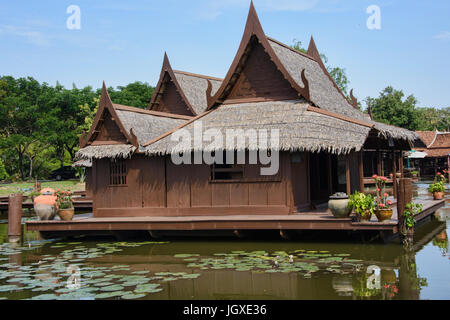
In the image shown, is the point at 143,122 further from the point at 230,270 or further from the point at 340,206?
the point at 230,270

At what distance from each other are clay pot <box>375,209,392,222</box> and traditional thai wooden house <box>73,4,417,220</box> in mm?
1469

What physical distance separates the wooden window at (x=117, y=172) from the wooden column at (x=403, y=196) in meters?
7.35

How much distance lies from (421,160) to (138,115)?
35.5m

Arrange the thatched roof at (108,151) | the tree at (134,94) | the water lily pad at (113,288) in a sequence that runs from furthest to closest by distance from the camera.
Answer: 1. the tree at (134,94)
2. the thatched roof at (108,151)
3. the water lily pad at (113,288)

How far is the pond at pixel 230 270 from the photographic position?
7.59m

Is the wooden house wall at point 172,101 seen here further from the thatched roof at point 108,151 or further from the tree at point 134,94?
the tree at point 134,94

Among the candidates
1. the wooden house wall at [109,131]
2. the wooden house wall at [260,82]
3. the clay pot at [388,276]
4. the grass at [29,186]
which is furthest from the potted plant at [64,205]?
the grass at [29,186]

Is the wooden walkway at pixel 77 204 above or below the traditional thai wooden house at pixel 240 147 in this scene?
below

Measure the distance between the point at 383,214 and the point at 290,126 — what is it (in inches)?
128

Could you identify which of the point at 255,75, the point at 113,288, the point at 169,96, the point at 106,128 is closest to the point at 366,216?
the point at 255,75

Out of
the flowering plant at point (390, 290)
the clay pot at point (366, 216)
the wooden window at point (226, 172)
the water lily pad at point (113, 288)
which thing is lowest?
the flowering plant at point (390, 290)
